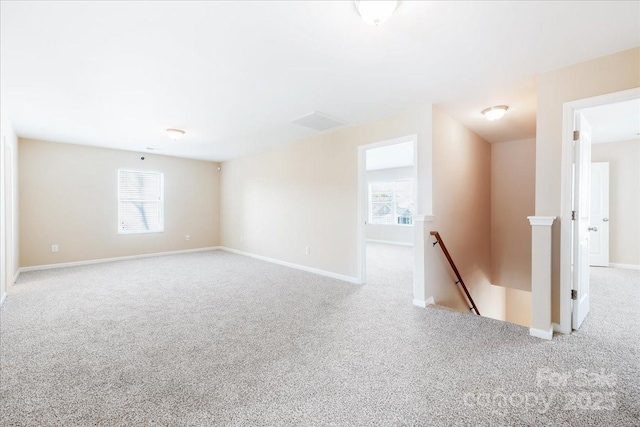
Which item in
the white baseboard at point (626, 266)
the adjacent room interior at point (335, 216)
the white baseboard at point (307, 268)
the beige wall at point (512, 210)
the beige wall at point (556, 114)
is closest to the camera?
the adjacent room interior at point (335, 216)

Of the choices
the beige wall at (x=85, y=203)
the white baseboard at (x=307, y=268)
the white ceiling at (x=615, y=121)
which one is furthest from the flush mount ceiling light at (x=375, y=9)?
the beige wall at (x=85, y=203)

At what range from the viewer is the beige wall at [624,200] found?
490 cm

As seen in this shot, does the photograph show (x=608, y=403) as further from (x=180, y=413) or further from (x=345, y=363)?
(x=180, y=413)

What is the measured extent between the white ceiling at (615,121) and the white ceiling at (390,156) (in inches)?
106

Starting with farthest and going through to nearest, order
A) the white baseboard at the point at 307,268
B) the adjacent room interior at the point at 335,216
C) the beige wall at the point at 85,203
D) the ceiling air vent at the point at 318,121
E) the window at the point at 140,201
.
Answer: the window at the point at 140,201
the beige wall at the point at 85,203
the white baseboard at the point at 307,268
the ceiling air vent at the point at 318,121
the adjacent room interior at the point at 335,216

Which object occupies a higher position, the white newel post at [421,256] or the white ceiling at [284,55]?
the white ceiling at [284,55]

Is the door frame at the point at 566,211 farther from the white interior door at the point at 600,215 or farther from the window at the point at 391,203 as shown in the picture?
the window at the point at 391,203

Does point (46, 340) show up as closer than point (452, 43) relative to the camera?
No

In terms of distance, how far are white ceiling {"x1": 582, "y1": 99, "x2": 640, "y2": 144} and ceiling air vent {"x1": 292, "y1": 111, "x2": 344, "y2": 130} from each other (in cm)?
289

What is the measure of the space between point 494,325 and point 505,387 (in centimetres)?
104

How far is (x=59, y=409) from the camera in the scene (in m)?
1.55

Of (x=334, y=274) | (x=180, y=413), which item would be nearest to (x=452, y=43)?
(x=180, y=413)

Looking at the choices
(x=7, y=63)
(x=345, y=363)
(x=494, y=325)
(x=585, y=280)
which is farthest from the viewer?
(x=585, y=280)

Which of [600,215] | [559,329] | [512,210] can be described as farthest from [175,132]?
[600,215]
